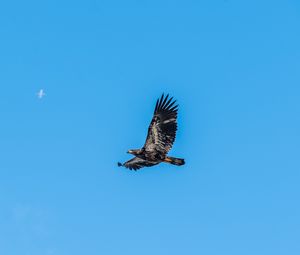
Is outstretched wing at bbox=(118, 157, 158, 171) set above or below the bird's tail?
above

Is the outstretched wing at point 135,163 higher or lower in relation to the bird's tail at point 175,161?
higher

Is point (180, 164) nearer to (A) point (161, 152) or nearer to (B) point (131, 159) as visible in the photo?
(A) point (161, 152)

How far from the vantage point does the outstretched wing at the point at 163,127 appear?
127ft

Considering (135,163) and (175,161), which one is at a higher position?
(135,163)

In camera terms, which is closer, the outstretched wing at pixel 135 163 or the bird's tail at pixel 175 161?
the bird's tail at pixel 175 161

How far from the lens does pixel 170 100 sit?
38750 millimetres

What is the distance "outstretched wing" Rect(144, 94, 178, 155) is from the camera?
127 ft

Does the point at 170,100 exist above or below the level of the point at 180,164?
above

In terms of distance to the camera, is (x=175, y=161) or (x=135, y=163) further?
(x=135, y=163)

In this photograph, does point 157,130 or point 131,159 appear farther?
point 131,159

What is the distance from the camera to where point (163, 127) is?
1524 inches

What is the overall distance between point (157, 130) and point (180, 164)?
3.05 meters

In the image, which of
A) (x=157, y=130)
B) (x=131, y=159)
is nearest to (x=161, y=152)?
(x=157, y=130)

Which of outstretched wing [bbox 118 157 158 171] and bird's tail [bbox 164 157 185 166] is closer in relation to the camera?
bird's tail [bbox 164 157 185 166]
